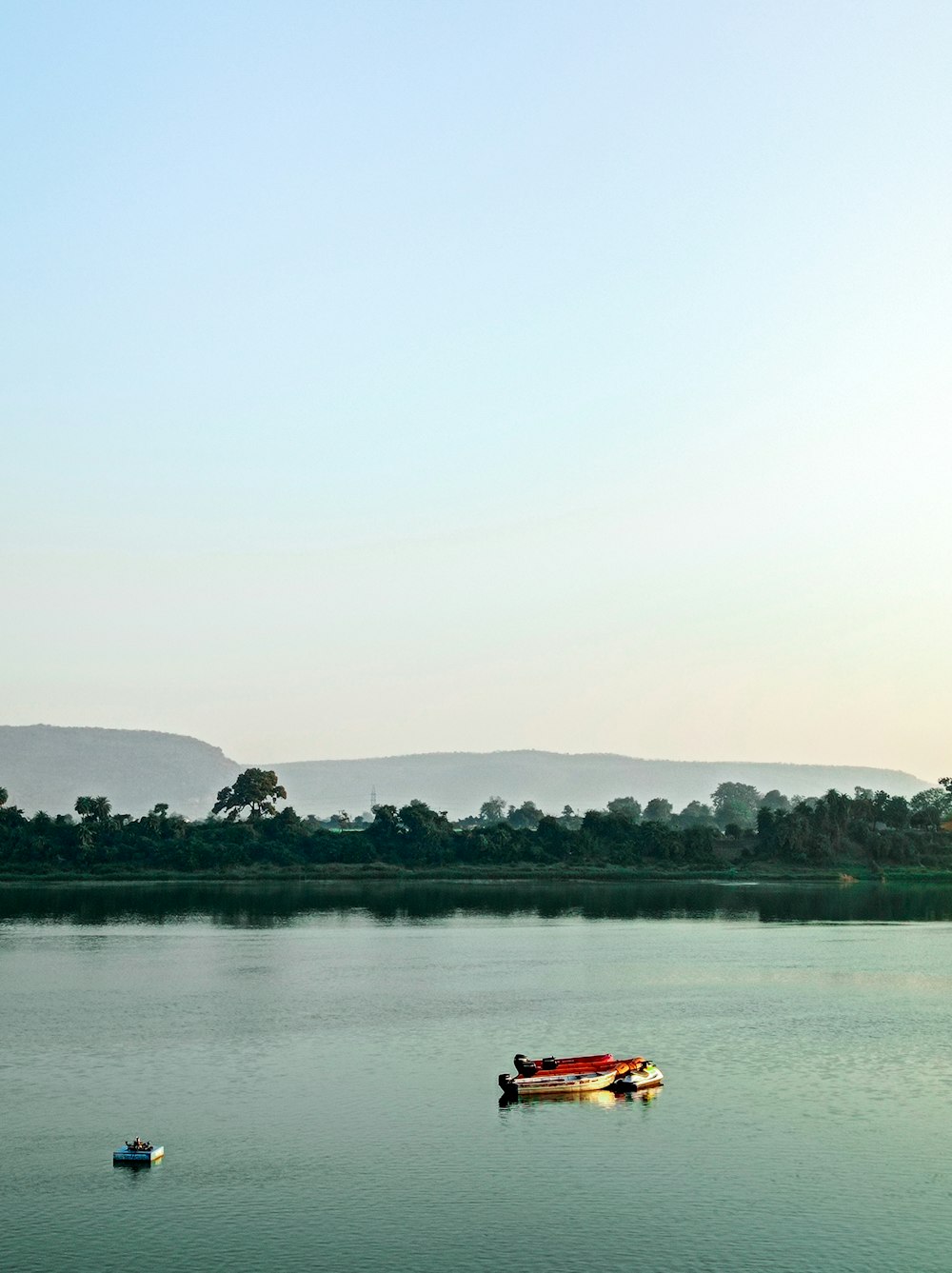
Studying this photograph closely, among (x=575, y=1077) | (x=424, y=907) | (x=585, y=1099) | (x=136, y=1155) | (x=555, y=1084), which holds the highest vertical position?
(x=424, y=907)

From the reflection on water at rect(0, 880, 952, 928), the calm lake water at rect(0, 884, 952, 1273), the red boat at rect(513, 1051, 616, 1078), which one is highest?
Result: the reflection on water at rect(0, 880, 952, 928)

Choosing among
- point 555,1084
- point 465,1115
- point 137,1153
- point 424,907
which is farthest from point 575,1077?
point 424,907

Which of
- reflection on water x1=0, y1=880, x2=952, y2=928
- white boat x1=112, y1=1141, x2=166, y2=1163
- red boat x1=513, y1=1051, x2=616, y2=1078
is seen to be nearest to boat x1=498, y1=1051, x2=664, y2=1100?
red boat x1=513, y1=1051, x2=616, y2=1078

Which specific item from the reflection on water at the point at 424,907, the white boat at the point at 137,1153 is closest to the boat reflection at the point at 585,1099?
the white boat at the point at 137,1153

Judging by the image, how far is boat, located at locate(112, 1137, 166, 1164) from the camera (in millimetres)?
48281

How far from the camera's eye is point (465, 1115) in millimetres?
56344

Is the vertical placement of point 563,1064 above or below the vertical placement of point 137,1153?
above

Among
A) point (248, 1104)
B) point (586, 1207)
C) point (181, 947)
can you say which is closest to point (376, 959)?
point (181, 947)

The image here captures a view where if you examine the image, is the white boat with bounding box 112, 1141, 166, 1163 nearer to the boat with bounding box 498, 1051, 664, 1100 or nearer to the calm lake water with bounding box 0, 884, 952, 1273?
the calm lake water with bounding box 0, 884, 952, 1273

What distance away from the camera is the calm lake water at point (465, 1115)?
41.1m

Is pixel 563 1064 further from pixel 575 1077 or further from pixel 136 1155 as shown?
pixel 136 1155

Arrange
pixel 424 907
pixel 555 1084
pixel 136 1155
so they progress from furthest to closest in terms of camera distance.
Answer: pixel 424 907, pixel 555 1084, pixel 136 1155

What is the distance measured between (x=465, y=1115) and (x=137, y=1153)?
46.6ft

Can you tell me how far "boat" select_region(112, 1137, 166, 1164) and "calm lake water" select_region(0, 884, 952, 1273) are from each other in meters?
0.52
